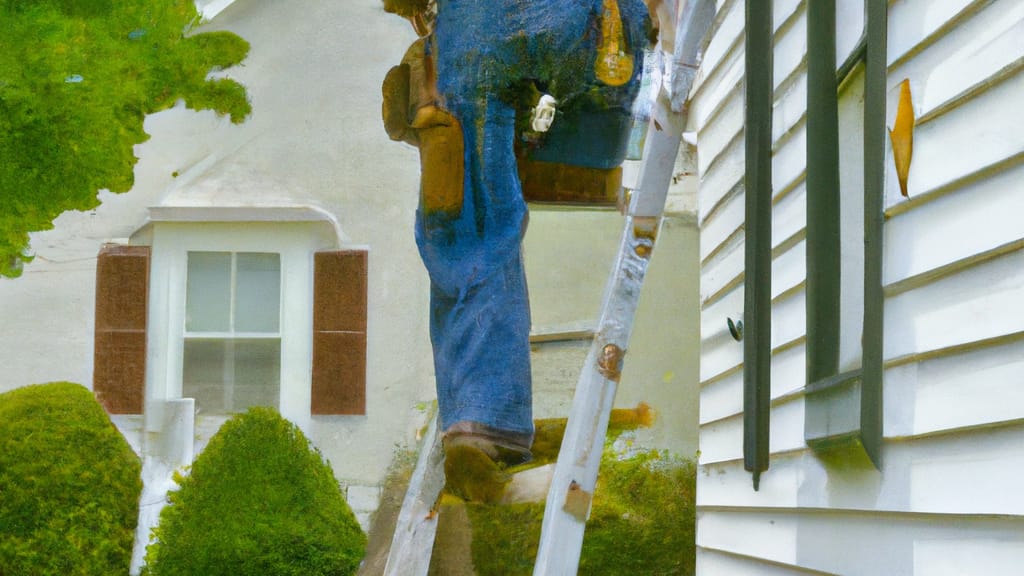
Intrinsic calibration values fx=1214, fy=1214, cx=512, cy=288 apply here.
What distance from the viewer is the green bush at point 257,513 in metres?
4.79

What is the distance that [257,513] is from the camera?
4855 millimetres

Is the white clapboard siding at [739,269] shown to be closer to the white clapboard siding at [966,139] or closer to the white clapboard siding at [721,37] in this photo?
the white clapboard siding at [721,37]

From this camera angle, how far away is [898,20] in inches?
87.1

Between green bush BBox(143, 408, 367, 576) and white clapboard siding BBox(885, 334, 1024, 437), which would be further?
green bush BBox(143, 408, 367, 576)

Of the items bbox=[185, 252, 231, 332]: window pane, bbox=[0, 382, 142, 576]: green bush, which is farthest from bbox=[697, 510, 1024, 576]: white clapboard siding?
bbox=[0, 382, 142, 576]: green bush

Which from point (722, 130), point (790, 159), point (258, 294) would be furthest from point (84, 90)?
point (790, 159)

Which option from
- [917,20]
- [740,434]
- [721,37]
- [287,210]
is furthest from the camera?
[287,210]

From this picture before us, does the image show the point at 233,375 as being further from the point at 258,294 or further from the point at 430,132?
the point at 430,132

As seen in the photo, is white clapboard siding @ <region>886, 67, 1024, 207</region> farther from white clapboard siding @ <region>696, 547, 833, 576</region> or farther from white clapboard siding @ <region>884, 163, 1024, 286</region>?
white clapboard siding @ <region>696, 547, 833, 576</region>

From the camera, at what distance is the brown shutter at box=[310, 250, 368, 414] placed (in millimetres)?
4930

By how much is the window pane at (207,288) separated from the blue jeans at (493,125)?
5.11 feet

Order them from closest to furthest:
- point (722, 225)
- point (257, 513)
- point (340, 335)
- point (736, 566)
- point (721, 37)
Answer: point (736, 566)
point (722, 225)
point (721, 37)
point (257, 513)
point (340, 335)

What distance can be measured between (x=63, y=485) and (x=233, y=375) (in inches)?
31.7

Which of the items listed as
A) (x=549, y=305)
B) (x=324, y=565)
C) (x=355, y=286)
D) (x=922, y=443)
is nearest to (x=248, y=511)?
(x=324, y=565)
